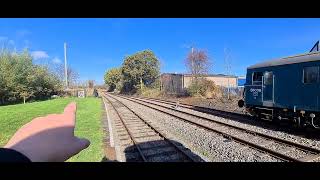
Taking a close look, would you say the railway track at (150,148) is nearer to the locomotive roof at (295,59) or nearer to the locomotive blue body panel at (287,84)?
the locomotive blue body panel at (287,84)

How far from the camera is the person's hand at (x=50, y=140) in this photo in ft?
4.23

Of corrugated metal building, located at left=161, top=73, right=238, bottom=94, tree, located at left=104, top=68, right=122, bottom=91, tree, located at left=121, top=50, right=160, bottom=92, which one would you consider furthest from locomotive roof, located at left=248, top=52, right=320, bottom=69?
tree, located at left=104, top=68, right=122, bottom=91

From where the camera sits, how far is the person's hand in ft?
4.23

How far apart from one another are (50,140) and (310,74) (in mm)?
13557

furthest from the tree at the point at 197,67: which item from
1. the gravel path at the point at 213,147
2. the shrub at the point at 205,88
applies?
the gravel path at the point at 213,147

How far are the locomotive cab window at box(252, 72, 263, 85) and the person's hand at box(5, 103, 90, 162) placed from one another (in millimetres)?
16612

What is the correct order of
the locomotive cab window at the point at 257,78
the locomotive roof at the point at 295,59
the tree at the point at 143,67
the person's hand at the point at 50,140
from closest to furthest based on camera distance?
1. the person's hand at the point at 50,140
2. the locomotive roof at the point at 295,59
3. the locomotive cab window at the point at 257,78
4. the tree at the point at 143,67

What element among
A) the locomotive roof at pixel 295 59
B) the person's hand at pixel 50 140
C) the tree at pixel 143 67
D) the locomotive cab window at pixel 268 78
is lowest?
the person's hand at pixel 50 140

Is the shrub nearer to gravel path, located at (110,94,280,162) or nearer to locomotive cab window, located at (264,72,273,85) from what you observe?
A: locomotive cab window, located at (264,72,273,85)

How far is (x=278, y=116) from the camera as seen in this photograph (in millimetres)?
15336

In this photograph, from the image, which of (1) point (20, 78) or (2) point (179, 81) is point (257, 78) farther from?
(1) point (20, 78)

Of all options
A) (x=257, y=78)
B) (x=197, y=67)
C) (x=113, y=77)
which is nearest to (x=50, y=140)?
(x=257, y=78)
